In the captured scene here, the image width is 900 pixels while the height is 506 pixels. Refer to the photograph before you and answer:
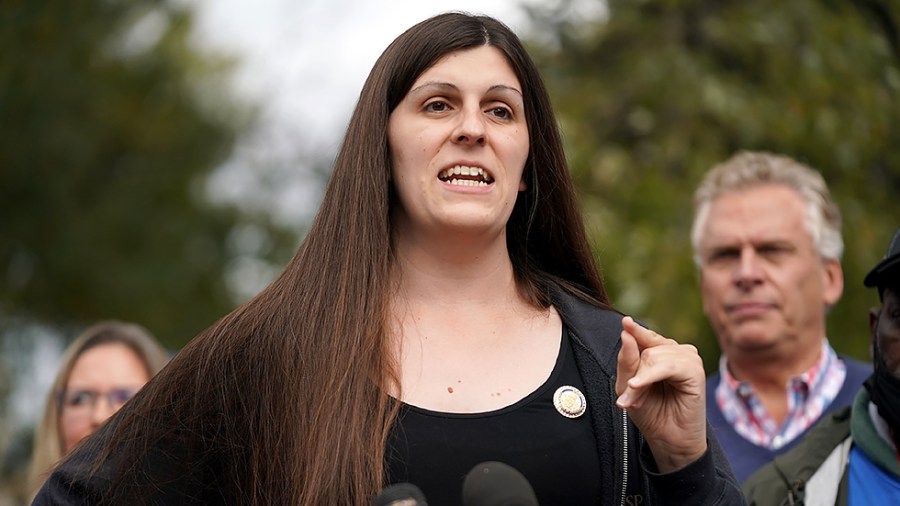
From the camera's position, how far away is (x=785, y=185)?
6086 millimetres

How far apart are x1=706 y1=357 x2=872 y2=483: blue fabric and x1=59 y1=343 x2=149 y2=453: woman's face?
2.40 meters

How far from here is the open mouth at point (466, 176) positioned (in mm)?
3623

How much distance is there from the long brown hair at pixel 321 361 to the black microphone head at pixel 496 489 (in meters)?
0.66

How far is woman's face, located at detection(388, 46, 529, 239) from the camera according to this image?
3.62 metres

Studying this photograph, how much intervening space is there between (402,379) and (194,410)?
0.54m

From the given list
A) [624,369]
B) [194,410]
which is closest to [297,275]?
[194,410]

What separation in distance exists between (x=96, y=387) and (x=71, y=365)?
17 centimetres

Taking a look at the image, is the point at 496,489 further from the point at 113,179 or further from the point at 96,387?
the point at 113,179

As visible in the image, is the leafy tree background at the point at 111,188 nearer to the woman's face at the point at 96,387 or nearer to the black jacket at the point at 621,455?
the woman's face at the point at 96,387

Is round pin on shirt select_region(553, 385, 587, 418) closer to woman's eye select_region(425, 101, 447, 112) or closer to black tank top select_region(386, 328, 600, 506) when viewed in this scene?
black tank top select_region(386, 328, 600, 506)

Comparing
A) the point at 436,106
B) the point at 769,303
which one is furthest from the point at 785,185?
the point at 436,106

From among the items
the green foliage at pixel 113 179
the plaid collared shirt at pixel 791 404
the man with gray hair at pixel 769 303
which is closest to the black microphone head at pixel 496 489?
the man with gray hair at pixel 769 303

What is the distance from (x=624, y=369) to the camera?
128 inches

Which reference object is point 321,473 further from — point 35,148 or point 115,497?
point 35,148
